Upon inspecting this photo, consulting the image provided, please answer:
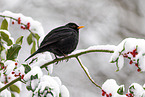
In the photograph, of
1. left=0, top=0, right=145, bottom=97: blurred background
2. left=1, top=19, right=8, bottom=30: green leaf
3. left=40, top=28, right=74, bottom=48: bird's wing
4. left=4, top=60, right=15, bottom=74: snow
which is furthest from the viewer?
left=0, top=0, right=145, bottom=97: blurred background

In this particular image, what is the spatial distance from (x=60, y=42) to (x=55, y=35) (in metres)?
0.08

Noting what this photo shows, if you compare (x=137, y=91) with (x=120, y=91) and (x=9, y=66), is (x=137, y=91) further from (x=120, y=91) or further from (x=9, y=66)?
(x=9, y=66)

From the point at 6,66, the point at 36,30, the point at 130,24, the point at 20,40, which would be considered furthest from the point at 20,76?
the point at 130,24

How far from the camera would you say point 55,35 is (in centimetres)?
173

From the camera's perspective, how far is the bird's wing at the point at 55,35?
1.62 m

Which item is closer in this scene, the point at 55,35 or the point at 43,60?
the point at 43,60

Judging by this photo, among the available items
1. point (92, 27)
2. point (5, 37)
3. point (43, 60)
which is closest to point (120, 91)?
point (43, 60)

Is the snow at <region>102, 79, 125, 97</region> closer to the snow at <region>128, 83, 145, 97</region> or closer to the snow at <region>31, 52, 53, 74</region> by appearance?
the snow at <region>128, 83, 145, 97</region>

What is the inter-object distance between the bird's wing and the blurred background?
9.14 feet

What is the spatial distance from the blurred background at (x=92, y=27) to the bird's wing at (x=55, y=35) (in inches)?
110

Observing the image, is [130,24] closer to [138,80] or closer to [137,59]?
[138,80]

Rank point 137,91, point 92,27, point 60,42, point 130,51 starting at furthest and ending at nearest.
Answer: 1. point 92,27
2. point 60,42
3. point 137,91
4. point 130,51

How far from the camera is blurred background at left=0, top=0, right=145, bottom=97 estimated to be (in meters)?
4.91

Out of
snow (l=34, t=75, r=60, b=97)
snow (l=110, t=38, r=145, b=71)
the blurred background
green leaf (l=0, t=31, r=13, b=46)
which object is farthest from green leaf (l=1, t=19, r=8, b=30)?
the blurred background
